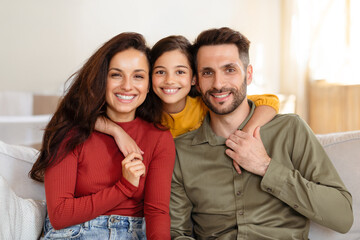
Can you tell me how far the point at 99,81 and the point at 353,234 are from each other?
1215mm

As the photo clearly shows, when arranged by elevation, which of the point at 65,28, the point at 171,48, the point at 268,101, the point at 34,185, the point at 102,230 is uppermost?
the point at 65,28

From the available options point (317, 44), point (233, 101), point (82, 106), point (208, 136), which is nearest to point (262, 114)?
point (233, 101)

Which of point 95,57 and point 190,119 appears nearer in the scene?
point 95,57

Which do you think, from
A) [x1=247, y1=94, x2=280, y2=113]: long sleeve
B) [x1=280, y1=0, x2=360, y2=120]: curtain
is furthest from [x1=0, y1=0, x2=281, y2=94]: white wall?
[x1=247, y1=94, x2=280, y2=113]: long sleeve

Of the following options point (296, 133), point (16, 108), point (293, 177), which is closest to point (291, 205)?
point (293, 177)

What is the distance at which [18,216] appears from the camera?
137cm

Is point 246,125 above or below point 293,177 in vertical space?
above

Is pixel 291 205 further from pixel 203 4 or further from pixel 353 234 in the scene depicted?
pixel 203 4

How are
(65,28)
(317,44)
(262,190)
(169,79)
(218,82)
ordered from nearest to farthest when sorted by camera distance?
(262,190) < (218,82) < (169,79) < (317,44) < (65,28)

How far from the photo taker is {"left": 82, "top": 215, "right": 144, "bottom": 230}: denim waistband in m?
1.38

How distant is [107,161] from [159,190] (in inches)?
9.3

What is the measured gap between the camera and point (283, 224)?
1.43 m

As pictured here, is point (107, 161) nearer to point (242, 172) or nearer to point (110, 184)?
point (110, 184)

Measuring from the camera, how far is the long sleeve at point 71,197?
4.33ft
